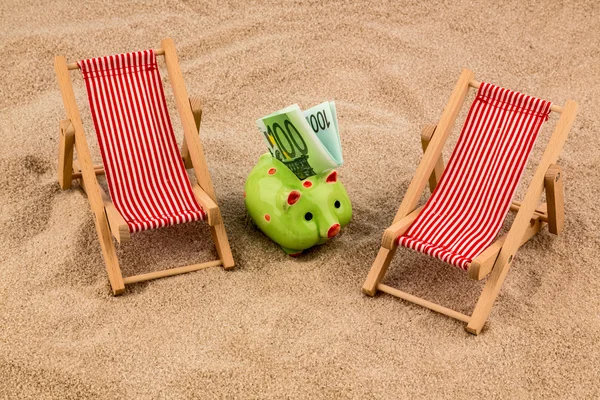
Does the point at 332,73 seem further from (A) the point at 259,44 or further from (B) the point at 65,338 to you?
(B) the point at 65,338

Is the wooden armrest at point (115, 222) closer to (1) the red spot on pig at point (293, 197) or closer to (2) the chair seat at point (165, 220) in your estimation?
(2) the chair seat at point (165, 220)

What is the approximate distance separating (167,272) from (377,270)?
0.82 meters

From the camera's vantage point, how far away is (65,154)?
12.3ft

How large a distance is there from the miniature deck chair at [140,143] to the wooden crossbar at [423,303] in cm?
64

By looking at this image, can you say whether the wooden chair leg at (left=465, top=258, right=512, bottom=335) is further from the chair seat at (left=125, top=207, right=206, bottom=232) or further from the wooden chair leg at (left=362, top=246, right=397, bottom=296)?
the chair seat at (left=125, top=207, right=206, bottom=232)

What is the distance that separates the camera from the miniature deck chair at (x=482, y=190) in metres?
3.36

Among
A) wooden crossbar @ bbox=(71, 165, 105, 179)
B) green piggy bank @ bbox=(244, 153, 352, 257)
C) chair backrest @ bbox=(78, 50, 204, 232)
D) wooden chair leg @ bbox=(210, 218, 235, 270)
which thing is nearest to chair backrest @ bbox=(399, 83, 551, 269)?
green piggy bank @ bbox=(244, 153, 352, 257)

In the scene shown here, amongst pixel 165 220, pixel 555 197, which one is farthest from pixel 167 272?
pixel 555 197

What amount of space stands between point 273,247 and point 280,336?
61 centimetres

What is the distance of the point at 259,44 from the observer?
5.20 metres

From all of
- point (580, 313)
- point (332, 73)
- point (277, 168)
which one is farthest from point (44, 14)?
point (580, 313)

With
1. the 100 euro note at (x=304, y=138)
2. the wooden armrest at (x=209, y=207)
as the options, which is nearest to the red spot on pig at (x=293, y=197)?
the 100 euro note at (x=304, y=138)

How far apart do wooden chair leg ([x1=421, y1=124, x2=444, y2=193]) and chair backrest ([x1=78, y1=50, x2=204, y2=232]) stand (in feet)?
3.17

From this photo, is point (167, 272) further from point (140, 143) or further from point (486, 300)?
point (486, 300)
